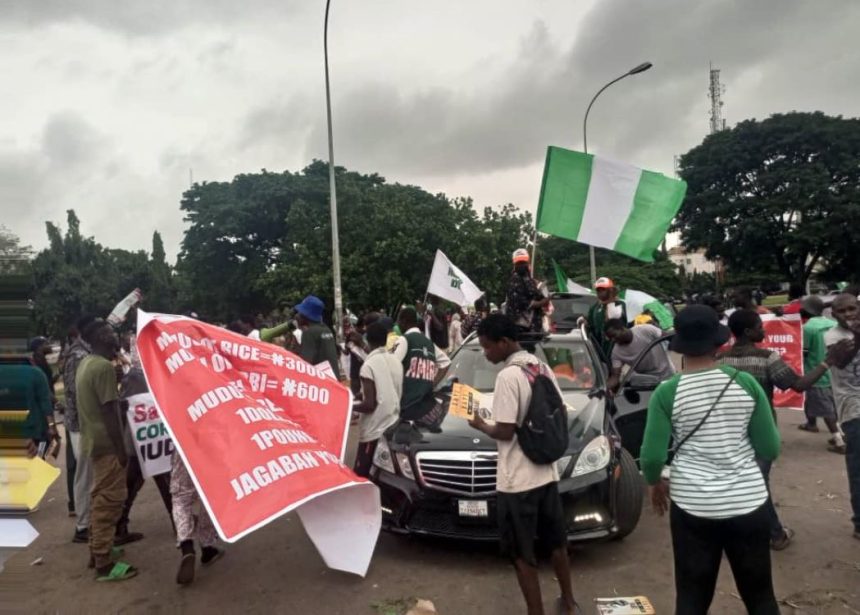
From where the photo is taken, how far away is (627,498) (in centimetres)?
480

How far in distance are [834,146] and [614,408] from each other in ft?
126

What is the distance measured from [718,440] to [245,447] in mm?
2695

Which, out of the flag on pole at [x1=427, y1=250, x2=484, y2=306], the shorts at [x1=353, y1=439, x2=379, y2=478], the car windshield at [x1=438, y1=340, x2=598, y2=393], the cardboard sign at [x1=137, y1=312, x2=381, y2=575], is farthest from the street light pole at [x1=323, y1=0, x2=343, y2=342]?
the cardboard sign at [x1=137, y1=312, x2=381, y2=575]

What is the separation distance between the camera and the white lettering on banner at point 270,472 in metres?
3.82

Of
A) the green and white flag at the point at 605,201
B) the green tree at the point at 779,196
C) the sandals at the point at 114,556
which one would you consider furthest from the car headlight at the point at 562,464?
the green tree at the point at 779,196

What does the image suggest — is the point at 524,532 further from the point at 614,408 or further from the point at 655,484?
the point at 614,408

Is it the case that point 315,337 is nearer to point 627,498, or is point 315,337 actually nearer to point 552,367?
point 552,367

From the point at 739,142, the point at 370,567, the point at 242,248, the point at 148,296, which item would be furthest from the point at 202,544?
the point at 148,296

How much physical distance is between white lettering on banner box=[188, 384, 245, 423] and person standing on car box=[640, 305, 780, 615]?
2709 millimetres

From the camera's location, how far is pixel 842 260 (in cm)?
3694

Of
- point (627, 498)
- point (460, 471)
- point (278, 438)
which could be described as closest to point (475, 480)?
point (460, 471)

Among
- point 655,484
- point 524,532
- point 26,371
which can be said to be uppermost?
point 26,371

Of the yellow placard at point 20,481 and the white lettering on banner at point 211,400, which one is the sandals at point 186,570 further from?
the yellow placard at point 20,481

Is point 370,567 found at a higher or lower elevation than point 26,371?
lower
